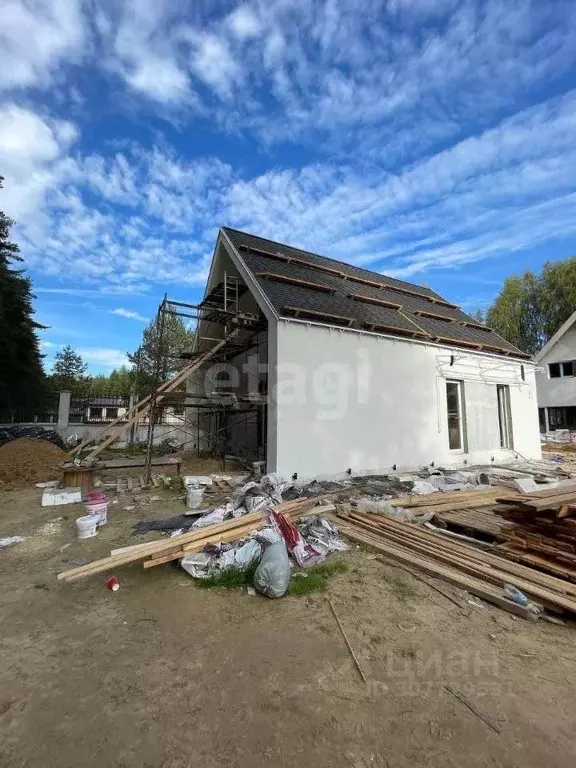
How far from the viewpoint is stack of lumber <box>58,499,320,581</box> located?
4.04m

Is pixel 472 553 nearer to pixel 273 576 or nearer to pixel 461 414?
pixel 273 576

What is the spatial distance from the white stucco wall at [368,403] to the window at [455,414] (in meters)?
0.24

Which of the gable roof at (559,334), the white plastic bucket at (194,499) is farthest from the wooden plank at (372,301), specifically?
the gable roof at (559,334)

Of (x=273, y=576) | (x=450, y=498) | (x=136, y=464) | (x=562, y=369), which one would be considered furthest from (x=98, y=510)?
(x=562, y=369)

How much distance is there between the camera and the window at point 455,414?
12.7 meters

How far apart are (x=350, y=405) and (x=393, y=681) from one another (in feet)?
25.1

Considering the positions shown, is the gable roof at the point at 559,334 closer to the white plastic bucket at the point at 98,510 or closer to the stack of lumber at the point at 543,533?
the stack of lumber at the point at 543,533

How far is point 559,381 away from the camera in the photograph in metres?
23.6

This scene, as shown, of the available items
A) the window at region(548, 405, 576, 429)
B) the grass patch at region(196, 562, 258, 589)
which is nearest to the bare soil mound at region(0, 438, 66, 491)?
the grass patch at region(196, 562, 258, 589)

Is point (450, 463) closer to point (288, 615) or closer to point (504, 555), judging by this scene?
point (504, 555)

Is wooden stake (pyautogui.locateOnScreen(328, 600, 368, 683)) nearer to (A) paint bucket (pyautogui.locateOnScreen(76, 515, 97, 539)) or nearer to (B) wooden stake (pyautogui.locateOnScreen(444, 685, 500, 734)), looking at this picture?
(B) wooden stake (pyautogui.locateOnScreen(444, 685, 500, 734))

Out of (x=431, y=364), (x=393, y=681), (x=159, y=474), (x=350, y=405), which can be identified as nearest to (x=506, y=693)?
(x=393, y=681)

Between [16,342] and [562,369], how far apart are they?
1282 inches

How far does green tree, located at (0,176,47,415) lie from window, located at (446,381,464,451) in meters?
19.7
